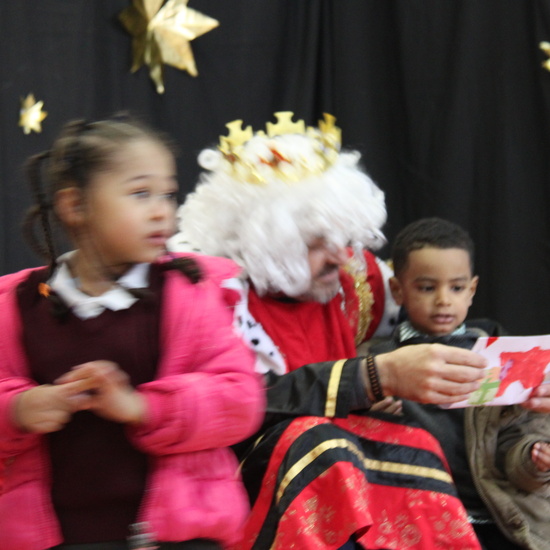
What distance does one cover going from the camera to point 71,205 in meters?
1.22

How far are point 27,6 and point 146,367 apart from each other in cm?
147

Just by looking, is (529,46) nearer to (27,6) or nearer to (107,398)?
(27,6)

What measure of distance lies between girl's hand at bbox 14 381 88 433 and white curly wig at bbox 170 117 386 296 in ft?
2.30

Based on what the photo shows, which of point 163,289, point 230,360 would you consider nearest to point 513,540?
point 230,360

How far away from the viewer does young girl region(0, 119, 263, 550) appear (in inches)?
45.1

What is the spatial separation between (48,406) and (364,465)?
2.13 feet

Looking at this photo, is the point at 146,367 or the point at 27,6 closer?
the point at 146,367

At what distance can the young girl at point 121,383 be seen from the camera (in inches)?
45.1

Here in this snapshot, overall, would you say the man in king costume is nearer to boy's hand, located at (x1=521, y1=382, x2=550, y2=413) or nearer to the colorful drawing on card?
the colorful drawing on card


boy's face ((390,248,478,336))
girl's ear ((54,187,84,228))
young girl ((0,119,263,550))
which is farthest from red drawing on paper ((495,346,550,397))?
girl's ear ((54,187,84,228))

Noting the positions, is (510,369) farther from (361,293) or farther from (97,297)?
(97,297)

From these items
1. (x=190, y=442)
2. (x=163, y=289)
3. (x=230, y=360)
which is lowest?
(x=190, y=442)

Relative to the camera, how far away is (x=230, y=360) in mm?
1208

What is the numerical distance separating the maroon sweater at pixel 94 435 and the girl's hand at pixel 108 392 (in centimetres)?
6
